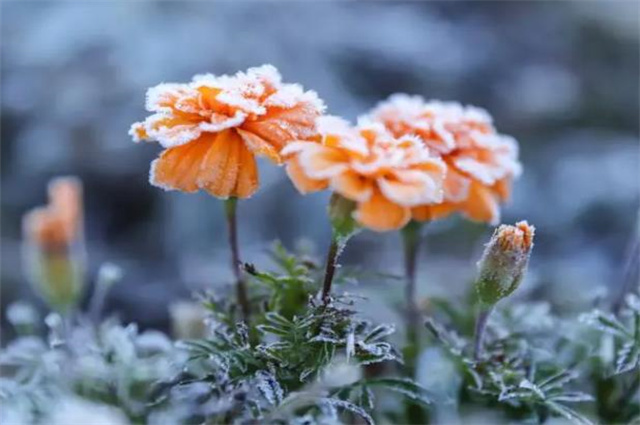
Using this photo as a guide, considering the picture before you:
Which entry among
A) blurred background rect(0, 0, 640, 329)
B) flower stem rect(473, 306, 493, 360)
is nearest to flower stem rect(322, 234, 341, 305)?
flower stem rect(473, 306, 493, 360)

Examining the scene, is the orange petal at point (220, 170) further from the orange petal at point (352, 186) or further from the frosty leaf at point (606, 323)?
Answer: the frosty leaf at point (606, 323)

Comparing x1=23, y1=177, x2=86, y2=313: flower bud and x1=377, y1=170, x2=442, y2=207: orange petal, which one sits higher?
x1=377, y1=170, x2=442, y2=207: orange petal

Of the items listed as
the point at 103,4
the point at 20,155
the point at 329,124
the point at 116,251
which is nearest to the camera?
the point at 329,124

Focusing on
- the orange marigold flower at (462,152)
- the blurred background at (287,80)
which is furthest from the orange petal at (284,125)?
the blurred background at (287,80)

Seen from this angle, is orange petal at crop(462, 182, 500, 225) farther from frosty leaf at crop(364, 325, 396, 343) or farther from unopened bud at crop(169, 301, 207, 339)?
unopened bud at crop(169, 301, 207, 339)

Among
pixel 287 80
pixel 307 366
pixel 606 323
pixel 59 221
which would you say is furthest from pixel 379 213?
pixel 287 80

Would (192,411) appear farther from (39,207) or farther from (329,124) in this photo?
(39,207)

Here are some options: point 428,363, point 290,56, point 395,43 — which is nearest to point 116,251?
point 290,56
